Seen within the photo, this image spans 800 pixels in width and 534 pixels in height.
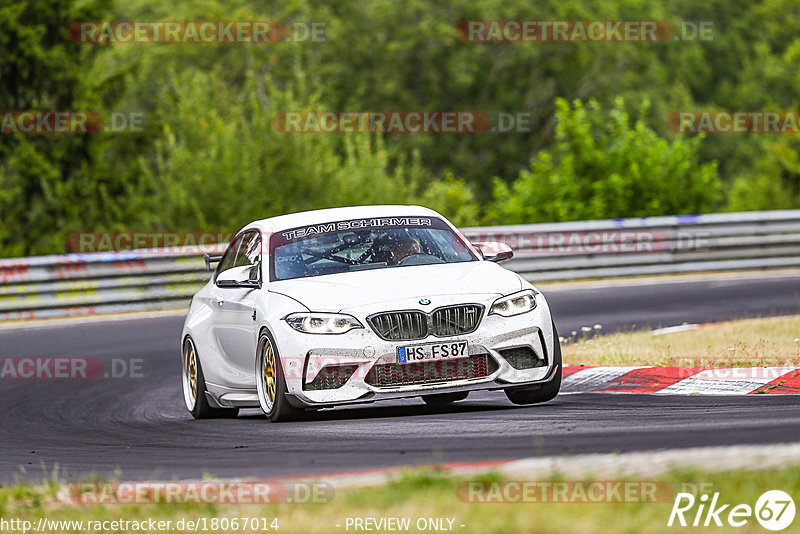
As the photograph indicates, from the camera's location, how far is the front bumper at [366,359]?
893cm

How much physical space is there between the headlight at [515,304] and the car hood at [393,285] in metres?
0.05

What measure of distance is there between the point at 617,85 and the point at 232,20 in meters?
16.6

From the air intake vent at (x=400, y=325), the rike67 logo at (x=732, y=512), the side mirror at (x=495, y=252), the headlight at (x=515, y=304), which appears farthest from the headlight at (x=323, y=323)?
the rike67 logo at (x=732, y=512)

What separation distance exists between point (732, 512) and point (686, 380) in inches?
206

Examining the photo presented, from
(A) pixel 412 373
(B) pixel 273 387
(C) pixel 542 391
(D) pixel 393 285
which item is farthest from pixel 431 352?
(B) pixel 273 387

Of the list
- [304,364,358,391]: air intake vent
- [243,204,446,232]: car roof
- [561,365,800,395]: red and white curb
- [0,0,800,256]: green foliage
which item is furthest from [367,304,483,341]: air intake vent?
[0,0,800,256]: green foliage

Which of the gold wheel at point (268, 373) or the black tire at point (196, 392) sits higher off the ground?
the gold wheel at point (268, 373)

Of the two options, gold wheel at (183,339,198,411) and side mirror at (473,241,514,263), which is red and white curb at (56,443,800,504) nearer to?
side mirror at (473,241,514,263)

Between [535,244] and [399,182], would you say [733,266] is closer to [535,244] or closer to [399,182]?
[535,244]

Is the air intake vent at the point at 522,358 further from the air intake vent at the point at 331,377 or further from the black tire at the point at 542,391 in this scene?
the air intake vent at the point at 331,377

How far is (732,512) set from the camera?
200 inches

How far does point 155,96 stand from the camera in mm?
52438

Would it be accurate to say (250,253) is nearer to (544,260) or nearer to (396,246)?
(396,246)

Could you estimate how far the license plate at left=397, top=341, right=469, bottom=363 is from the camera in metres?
8.92
